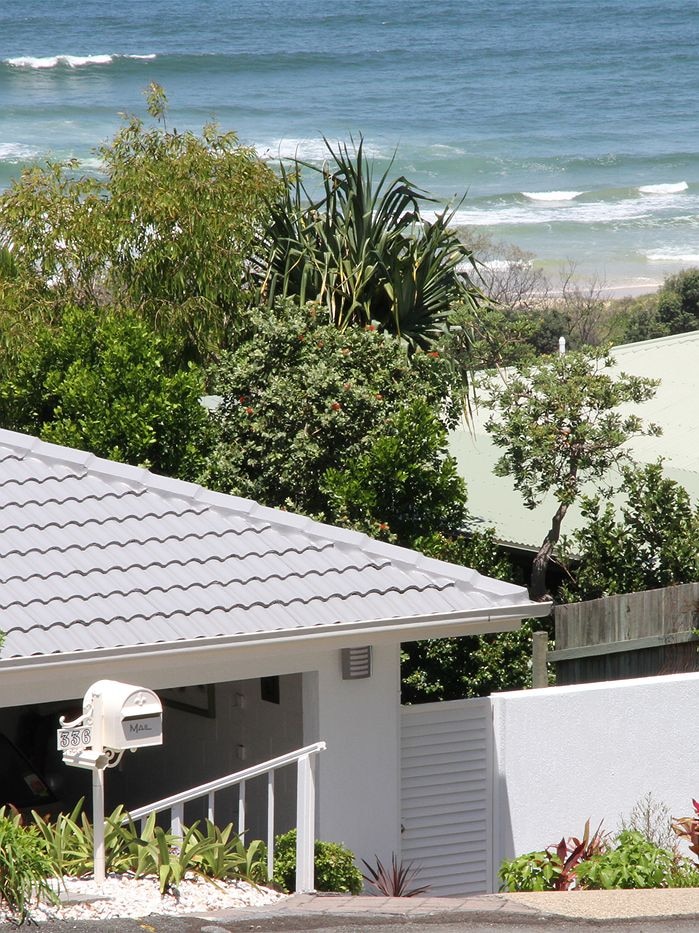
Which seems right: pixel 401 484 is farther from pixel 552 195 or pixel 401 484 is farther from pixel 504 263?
pixel 552 195


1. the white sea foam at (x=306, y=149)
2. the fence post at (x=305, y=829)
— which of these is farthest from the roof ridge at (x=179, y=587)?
the white sea foam at (x=306, y=149)

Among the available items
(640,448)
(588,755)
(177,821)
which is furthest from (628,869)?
(640,448)

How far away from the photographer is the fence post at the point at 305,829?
25.6 ft

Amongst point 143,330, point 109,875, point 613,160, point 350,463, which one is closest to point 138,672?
point 109,875

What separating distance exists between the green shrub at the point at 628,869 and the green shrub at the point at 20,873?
3418 mm

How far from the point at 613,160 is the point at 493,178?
26.3 feet

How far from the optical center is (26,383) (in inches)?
526

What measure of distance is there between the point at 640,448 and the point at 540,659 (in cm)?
603

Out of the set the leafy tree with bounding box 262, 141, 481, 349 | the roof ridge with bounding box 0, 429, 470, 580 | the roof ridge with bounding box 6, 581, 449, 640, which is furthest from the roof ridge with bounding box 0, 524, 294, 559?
the leafy tree with bounding box 262, 141, 481, 349

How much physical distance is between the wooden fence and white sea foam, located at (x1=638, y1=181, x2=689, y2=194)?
62.4m

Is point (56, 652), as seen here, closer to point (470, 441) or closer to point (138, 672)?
point (138, 672)

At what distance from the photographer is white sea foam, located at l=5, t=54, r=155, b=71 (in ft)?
236

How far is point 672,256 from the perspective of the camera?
207 ft

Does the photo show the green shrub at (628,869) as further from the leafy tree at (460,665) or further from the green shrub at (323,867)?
the leafy tree at (460,665)
